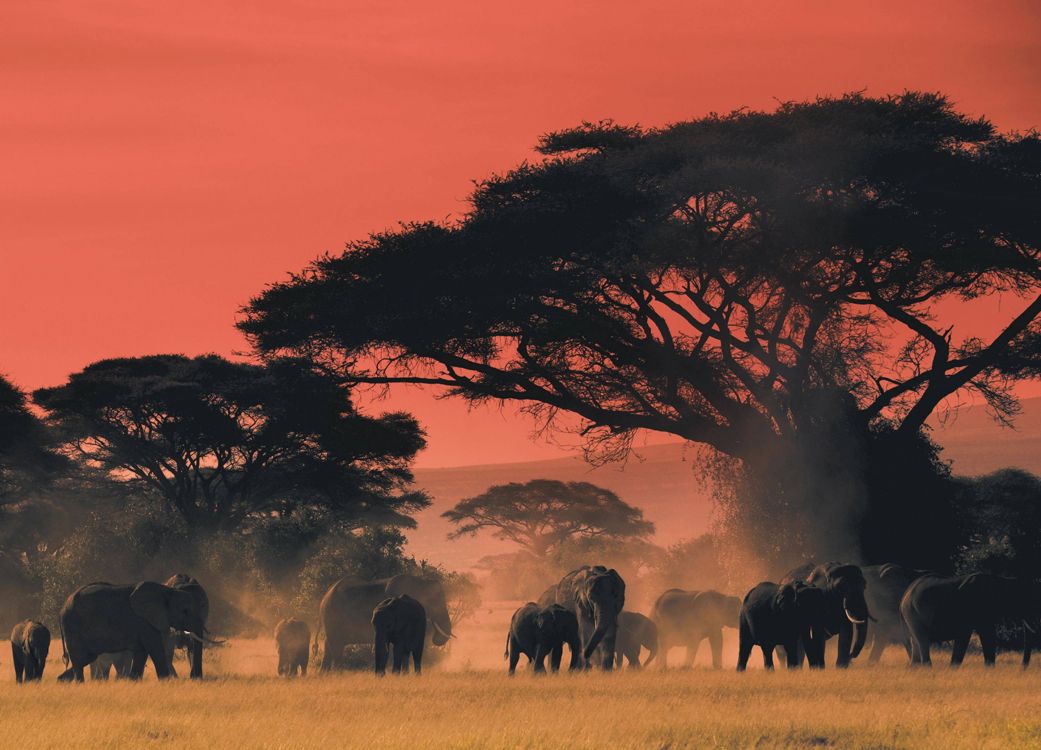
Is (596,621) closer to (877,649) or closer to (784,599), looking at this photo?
(784,599)

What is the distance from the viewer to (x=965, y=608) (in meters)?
28.0

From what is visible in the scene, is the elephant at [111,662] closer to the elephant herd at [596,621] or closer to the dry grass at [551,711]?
the elephant herd at [596,621]

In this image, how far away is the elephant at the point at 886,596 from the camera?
104ft

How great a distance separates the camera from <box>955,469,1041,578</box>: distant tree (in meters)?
41.6

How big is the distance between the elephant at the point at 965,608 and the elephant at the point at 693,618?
672 cm

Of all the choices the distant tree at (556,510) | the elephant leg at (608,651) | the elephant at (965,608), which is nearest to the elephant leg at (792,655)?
the elephant at (965,608)

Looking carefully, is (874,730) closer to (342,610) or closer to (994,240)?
(342,610)

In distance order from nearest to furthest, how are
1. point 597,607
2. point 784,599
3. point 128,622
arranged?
point 784,599 < point 128,622 < point 597,607

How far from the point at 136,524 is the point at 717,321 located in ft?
63.9

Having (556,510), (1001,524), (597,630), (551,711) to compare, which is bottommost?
(551,711)

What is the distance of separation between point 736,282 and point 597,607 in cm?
1093

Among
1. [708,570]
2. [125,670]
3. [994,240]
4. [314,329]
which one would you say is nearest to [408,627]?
[125,670]

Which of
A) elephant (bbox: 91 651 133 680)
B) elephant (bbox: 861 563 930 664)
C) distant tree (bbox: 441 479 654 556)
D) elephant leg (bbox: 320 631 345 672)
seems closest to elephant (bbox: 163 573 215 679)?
elephant (bbox: 91 651 133 680)

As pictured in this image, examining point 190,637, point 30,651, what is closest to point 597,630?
point 190,637
